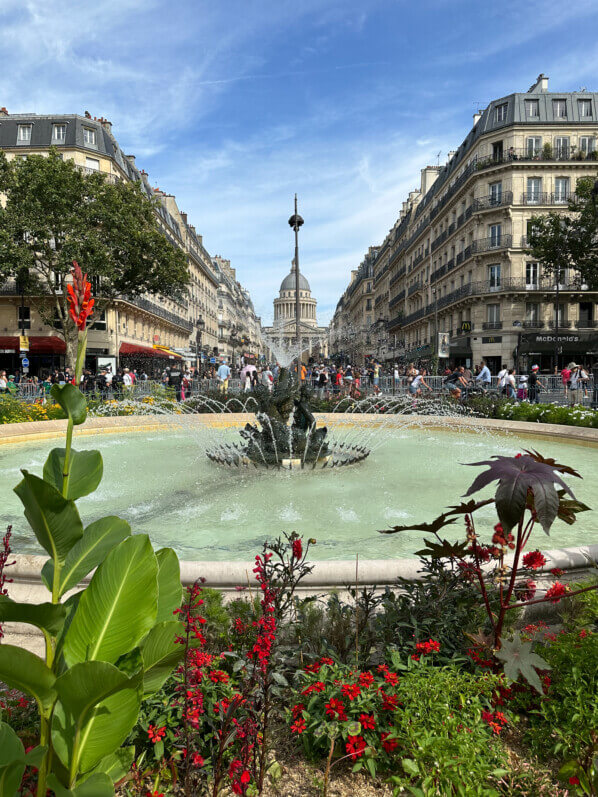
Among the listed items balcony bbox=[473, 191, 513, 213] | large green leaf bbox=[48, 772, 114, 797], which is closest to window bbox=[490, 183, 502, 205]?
balcony bbox=[473, 191, 513, 213]

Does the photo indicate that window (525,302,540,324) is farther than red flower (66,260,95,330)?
Yes

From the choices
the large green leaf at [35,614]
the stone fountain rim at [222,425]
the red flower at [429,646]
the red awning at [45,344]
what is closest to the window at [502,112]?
the stone fountain rim at [222,425]

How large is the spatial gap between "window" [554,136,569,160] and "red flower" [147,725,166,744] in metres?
40.1

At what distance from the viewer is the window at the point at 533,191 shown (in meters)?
33.9

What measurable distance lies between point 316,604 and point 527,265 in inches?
1433

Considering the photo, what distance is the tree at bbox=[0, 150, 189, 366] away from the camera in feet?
78.3

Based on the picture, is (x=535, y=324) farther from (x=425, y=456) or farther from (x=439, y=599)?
(x=439, y=599)

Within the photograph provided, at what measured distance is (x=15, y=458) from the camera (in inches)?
341

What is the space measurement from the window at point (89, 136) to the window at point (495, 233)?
2827 cm

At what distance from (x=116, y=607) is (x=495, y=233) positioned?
38.5m

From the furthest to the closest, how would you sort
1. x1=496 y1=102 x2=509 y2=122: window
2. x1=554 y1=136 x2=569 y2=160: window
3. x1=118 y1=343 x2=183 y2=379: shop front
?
x1=118 y1=343 x2=183 y2=379: shop front
x1=496 y1=102 x2=509 y2=122: window
x1=554 y1=136 x2=569 y2=160: window

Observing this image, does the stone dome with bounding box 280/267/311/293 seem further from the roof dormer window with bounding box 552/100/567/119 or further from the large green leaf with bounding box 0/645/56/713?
the large green leaf with bounding box 0/645/56/713

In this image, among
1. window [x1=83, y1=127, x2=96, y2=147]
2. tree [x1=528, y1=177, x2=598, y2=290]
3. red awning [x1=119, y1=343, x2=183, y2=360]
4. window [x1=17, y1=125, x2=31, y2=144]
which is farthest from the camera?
red awning [x1=119, y1=343, x2=183, y2=360]

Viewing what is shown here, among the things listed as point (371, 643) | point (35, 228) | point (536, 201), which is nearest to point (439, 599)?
point (371, 643)
